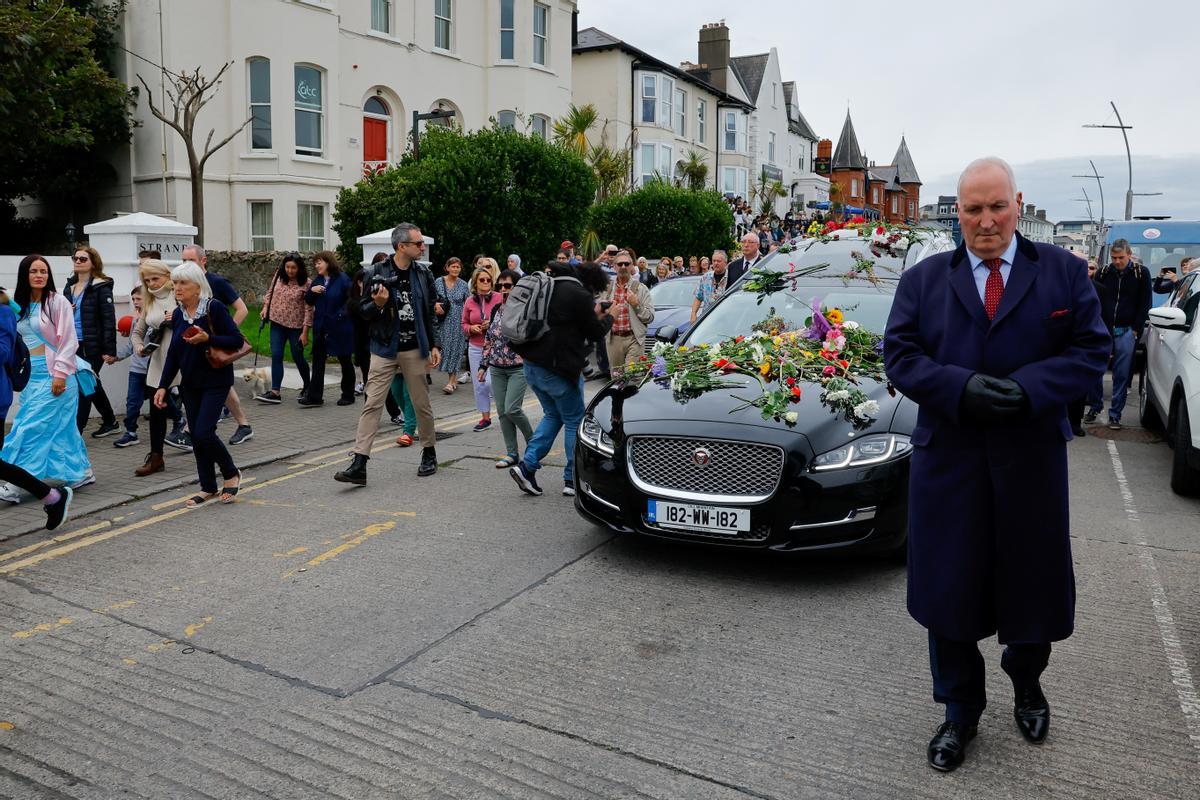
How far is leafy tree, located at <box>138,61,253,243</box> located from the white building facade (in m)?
0.26

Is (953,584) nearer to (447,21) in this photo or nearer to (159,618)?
(159,618)

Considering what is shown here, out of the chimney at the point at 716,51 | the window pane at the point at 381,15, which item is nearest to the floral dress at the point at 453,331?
the window pane at the point at 381,15

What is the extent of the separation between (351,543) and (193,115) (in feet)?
57.6

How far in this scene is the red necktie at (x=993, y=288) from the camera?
3.36m

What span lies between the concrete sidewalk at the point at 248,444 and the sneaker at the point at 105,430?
63 millimetres

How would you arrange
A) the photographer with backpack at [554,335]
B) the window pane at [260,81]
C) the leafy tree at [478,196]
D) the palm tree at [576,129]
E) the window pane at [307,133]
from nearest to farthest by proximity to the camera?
the photographer with backpack at [554,335] < the leafy tree at [478,196] < the window pane at [260,81] < the window pane at [307,133] < the palm tree at [576,129]

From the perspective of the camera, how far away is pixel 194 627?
16.0 ft

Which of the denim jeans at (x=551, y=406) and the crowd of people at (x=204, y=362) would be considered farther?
the denim jeans at (x=551, y=406)

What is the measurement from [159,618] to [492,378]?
3981mm

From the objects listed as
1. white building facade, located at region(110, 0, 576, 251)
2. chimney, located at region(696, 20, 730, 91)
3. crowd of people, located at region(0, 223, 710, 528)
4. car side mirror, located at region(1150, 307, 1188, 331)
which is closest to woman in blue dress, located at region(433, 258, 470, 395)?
crowd of people, located at region(0, 223, 710, 528)

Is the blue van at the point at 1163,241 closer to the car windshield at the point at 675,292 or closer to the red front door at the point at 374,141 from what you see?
the car windshield at the point at 675,292

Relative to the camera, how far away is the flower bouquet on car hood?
553 cm

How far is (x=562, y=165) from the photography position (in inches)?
706

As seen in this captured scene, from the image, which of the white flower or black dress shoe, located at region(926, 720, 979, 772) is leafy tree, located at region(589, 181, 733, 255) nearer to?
the white flower
